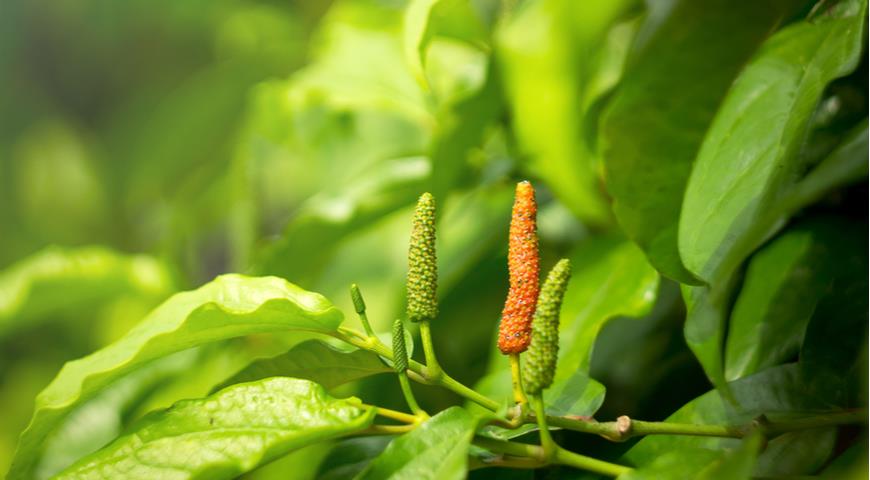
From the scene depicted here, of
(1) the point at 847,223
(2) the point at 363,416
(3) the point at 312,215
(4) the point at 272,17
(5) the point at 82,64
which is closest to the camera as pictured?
(2) the point at 363,416

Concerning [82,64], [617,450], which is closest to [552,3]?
[617,450]

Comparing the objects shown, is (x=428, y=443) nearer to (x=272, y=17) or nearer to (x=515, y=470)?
(x=515, y=470)

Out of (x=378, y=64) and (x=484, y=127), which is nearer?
(x=484, y=127)

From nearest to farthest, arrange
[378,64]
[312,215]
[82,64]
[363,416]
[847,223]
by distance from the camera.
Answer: [363,416], [847,223], [312,215], [378,64], [82,64]

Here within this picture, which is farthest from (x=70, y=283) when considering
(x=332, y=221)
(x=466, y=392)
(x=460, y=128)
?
(x=466, y=392)

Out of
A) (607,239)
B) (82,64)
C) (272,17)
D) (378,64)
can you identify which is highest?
(82,64)

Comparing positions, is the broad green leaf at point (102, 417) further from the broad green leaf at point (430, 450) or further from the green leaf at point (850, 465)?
the green leaf at point (850, 465)

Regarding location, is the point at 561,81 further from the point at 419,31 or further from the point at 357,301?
the point at 357,301
